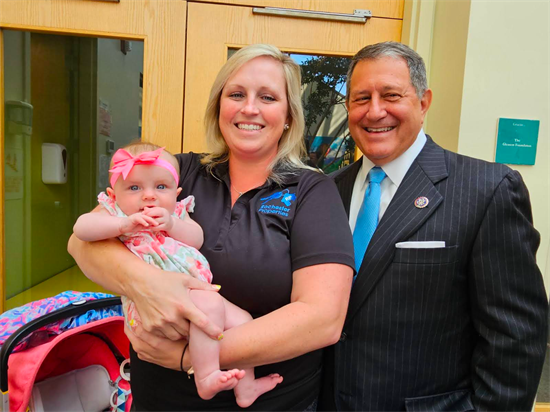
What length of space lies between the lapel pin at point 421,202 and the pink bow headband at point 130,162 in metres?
0.91

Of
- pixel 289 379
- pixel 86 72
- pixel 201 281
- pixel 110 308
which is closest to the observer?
pixel 201 281

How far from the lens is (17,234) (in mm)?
2504

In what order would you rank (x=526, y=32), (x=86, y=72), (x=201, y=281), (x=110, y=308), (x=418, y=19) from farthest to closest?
(x=86, y=72), (x=418, y=19), (x=526, y=32), (x=110, y=308), (x=201, y=281)

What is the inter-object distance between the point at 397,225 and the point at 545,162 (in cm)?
140

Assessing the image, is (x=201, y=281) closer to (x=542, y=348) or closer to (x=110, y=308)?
(x=110, y=308)

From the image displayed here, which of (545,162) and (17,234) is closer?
(545,162)

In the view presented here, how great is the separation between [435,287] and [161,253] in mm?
980

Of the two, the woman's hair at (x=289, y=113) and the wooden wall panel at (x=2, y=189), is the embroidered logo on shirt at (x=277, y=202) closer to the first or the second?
the woman's hair at (x=289, y=113)

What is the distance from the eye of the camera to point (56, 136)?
2.55 m

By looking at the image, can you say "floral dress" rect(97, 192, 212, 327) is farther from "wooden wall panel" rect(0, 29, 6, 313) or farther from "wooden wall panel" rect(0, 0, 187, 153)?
"wooden wall panel" rect(0, 29, 6, 313)

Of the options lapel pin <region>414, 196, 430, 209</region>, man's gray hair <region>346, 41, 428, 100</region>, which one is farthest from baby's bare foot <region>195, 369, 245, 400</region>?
man's gray hair <region>346, 41, 428, 100</region>

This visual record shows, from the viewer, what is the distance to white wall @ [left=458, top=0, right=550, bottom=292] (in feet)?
6.82

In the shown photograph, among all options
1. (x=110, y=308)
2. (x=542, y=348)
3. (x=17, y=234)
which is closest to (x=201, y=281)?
(x=110, y=308)

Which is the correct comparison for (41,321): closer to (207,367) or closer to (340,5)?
(207,367)
